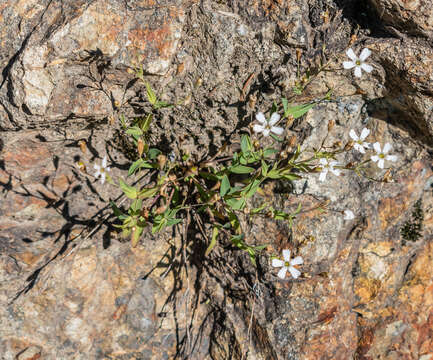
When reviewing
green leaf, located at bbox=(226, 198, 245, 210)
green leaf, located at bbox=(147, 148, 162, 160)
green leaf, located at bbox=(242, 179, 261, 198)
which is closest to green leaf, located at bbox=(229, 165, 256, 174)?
green leaf, located at bbox=(242, 179, 261, 198)

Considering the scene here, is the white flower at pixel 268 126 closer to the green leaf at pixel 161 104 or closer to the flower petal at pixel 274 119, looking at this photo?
the flower petal at pixel 274 119

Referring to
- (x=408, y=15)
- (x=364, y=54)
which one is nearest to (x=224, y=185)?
(x=364, y=54)

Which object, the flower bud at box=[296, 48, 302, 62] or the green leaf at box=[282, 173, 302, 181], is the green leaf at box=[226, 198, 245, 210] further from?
the flower bud at box=[296, 48, 302, 62]

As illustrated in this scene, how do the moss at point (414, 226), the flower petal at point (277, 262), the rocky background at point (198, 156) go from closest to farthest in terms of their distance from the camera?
1. the rocky background at point (198, 156)
2. the flower petal at point (277, 262)
3. the moss at point (414, 226)

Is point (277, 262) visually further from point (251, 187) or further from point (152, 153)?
point (152, 153)

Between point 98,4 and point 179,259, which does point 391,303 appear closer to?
point 179,259

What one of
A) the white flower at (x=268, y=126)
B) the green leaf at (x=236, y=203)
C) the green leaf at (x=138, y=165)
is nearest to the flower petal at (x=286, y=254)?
the green leaf at (x=236, y=203)
